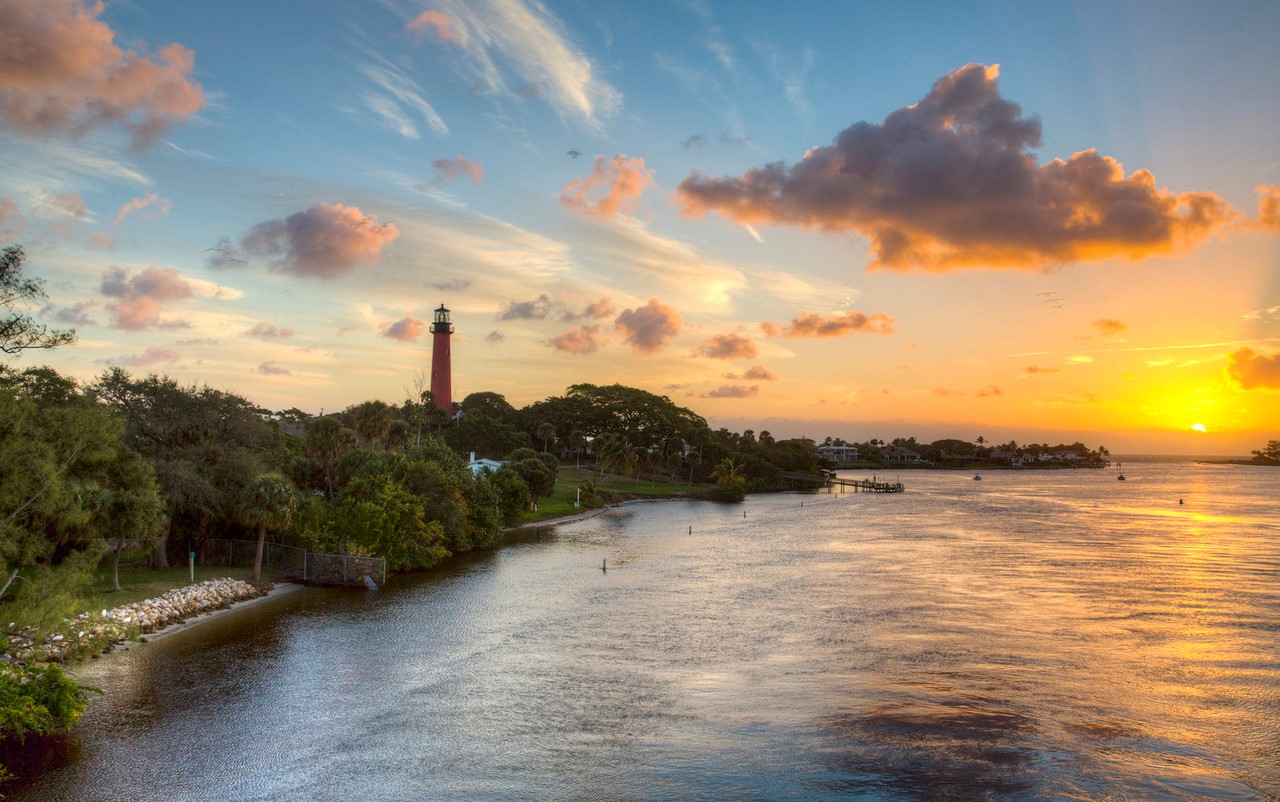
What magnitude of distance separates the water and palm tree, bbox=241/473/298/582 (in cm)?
433

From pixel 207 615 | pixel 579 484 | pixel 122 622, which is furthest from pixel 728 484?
pixel 122 622

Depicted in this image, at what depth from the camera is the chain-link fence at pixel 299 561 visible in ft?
150

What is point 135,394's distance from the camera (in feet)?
148

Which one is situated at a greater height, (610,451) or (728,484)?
(610,451)

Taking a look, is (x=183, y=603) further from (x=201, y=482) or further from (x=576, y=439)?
(x=576, y=439)

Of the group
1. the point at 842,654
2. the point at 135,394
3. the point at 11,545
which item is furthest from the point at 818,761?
the point at 135,394

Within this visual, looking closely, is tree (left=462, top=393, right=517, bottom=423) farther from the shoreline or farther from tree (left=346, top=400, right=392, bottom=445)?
the shoreline

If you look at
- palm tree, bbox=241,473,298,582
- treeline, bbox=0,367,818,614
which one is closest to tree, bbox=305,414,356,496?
treeline, bbox=0,367,818,614

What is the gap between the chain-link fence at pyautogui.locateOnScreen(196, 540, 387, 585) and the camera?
150 feet

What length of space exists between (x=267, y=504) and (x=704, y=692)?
26.3 metres

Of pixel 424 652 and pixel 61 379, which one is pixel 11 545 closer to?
pixel 424 652

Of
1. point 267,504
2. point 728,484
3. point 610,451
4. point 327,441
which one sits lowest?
point 728,484

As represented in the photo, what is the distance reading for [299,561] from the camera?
46.2 meters

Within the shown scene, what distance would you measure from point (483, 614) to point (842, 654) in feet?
55.9
